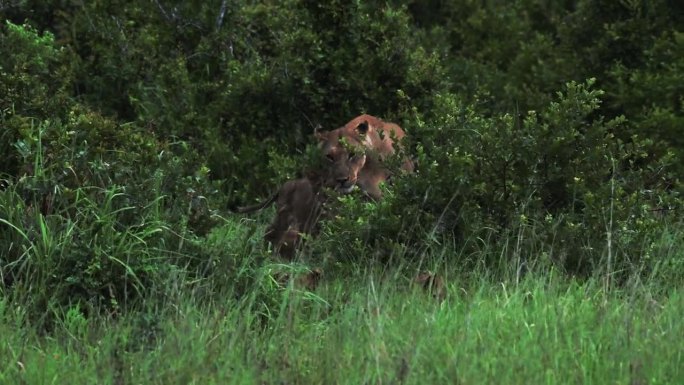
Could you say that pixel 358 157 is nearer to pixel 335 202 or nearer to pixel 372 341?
pixel 335 202

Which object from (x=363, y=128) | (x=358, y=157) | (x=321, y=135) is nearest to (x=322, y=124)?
(x=321, y=135)

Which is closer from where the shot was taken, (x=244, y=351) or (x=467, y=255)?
(x=244, y=351)

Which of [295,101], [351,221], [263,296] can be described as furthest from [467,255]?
[295,101]

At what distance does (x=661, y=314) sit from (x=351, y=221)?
91.5 inches

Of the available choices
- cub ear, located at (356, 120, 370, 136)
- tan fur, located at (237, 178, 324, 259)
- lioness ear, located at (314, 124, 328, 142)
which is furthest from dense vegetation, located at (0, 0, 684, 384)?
cub ear, located at (356, 120, 370, 136)

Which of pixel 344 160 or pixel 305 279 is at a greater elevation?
pixel 344 160

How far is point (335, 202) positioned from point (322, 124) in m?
2.66

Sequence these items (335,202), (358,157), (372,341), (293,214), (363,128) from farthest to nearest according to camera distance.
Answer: (363,128) → (358,157) → (293,214) → (335,202) → (372,341)

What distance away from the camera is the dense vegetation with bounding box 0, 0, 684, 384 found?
5184mm

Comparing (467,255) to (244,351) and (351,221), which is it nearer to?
(351,221)

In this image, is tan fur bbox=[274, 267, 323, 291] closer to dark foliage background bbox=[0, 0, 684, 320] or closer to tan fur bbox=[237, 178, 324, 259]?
dark foliage background bbox=[0, 0, 684, 320]

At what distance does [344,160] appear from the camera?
8.72m

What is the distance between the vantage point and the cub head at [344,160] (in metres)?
8.58

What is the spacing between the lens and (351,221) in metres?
7.20
